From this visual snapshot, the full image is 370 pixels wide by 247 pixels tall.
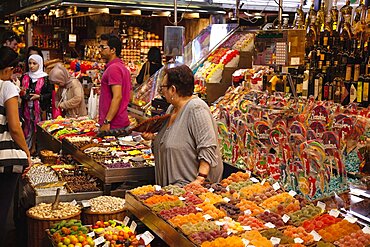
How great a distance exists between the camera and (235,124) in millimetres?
4473

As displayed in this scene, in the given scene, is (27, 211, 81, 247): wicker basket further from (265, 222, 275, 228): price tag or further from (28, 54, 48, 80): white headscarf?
(28, 54, 48, 80): white headscarf

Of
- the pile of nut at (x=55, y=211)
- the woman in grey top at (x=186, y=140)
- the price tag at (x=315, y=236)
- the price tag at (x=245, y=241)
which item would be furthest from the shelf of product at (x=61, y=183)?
the price tag at (x=315, y=236)

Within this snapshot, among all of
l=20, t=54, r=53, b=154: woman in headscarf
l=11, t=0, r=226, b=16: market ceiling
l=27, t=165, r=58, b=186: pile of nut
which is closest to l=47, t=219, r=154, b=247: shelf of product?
l=27, t=165, r=58, b=186: pile of nut

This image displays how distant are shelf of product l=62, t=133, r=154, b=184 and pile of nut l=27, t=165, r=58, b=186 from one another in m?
0.33

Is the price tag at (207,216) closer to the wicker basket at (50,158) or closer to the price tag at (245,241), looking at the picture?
the price tag at (245,241)

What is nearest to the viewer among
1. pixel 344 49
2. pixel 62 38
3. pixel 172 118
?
pixel 172 118

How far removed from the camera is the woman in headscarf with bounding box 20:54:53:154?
8.20 metres

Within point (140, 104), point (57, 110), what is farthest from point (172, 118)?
point (57, 110)

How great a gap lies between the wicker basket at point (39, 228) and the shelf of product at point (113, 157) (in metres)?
0.66

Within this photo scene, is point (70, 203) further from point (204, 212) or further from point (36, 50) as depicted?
point (36, 50)

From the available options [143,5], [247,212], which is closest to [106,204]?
[247,212]

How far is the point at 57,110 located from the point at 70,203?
4399 millimetres

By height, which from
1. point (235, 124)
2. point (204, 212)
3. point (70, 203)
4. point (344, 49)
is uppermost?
point (344, 49)

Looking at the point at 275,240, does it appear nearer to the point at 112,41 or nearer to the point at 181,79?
the point at 181,79
